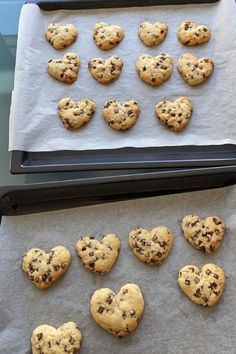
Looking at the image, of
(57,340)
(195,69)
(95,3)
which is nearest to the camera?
(57,340)

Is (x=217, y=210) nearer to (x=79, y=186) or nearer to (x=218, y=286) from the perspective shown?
(x=218, y=286)

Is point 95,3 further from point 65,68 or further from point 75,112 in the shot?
point 75,112

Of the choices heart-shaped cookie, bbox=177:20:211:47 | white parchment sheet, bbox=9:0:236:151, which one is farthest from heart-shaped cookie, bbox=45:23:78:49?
heart-shaped cookie, bbox=177:20:211:47

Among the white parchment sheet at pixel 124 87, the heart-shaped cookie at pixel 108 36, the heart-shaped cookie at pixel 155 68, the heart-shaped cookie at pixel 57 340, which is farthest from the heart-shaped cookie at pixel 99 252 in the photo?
the heart-shaped cookie at pixel 108 36

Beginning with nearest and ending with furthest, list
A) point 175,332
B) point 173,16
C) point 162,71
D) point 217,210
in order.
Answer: point 175,332 → point 217,210 → point 162,71 → point 173,16

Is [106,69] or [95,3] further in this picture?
[95,3]

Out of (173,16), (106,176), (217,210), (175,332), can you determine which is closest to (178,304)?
(175,332)

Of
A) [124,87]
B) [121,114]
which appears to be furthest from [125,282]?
[124,87]
